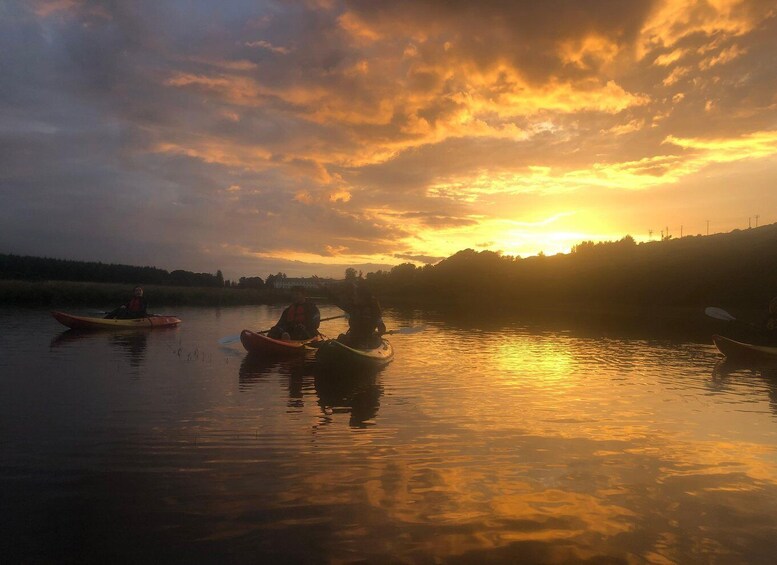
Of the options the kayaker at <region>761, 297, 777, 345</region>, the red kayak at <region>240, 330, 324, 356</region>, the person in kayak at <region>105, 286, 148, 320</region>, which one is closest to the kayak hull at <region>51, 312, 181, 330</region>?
the person in kayak at <region>105, 286, 148, 320</region>

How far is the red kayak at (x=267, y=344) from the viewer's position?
56.9 ft

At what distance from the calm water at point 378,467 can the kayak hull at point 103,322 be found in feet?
34.9

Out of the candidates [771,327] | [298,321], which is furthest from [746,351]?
[298,321]

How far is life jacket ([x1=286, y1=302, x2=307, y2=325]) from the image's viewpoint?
18.7 meters

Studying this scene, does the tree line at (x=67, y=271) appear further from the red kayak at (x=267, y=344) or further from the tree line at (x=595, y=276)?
the red kayak at (x=267, y=344)

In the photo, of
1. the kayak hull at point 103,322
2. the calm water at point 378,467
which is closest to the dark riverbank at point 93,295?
the kayak hull at point 103,322

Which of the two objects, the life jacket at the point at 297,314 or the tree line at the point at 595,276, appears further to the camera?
the tree line at the point at 595,276

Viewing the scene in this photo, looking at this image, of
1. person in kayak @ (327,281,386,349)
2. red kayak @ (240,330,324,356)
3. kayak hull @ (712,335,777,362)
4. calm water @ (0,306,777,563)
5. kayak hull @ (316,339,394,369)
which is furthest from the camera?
kayak hull @ (712,335,777,362)

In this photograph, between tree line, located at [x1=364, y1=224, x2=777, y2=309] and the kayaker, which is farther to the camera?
tree line, located at [x1=364, y1=224, x2=777, y2=309]

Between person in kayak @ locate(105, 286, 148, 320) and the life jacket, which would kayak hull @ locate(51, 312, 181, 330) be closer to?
person in kayak @ locate(105, 286, 148, 320)

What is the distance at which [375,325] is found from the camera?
16531mm

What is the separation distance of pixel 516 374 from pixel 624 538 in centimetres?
1064

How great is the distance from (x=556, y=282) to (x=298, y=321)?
194 feet

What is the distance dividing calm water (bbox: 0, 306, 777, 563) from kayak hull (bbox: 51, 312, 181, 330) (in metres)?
10.6
